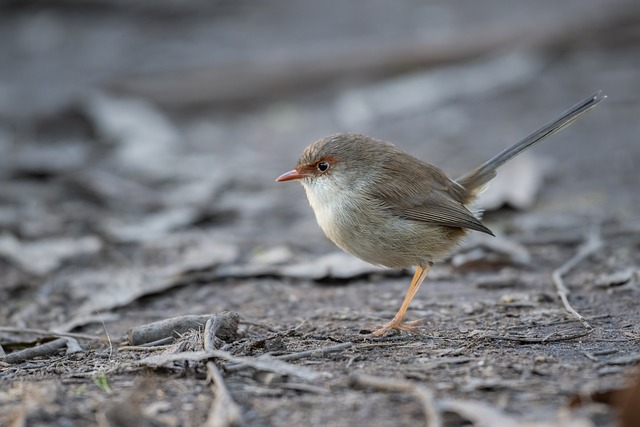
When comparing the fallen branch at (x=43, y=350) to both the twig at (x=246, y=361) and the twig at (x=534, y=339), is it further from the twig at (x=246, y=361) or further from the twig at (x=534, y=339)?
the twig at (x=534, y=339)

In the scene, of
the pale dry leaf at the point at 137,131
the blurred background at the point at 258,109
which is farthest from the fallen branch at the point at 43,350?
the pale dry leaf at the point at 137,131

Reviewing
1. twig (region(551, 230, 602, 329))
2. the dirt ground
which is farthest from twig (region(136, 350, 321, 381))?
twig (region(551, 230, 602, 329))

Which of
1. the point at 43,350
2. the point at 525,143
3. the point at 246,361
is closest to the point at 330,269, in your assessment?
the point at 525,143

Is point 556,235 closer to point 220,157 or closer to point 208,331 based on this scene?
point 208,331

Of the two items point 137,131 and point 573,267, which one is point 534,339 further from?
point 137,131

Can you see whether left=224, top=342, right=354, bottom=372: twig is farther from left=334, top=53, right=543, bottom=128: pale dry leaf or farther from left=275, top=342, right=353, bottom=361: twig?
left=334, top=53, right=543, bottom=128: pale dry leaf

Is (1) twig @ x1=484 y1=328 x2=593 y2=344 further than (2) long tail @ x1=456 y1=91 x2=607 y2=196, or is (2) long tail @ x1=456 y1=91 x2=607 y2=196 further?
(2) long tail @ x1=456 y1=91 x2=607 y2=196
